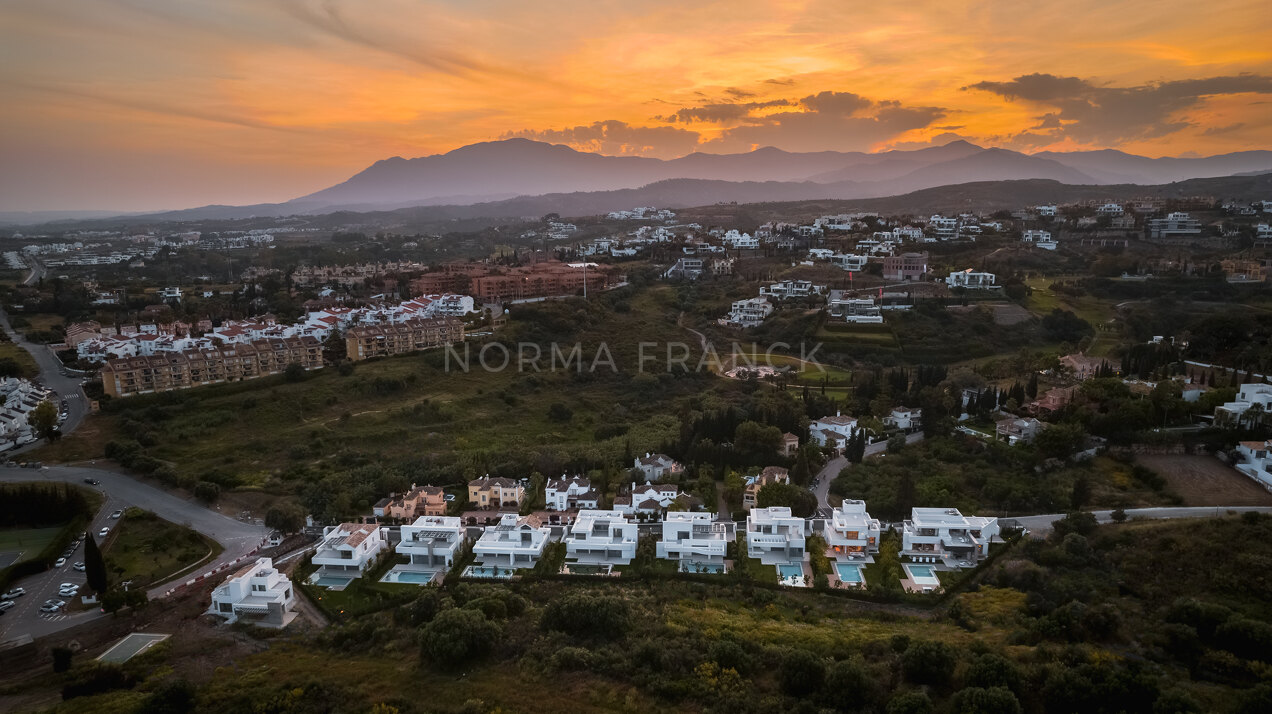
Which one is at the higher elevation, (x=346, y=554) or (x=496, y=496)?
(x=346, y=554)

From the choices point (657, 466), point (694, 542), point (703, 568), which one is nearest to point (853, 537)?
point (703, 568)

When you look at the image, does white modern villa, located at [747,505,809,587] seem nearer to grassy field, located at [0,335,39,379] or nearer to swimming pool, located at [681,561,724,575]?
swimming pool, located at [681,561,724,575]

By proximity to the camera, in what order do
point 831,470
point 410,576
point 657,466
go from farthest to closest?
point 831,470 → point 657,466 → point 410,576

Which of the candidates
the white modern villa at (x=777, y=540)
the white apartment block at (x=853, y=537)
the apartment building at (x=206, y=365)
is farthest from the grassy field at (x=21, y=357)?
the white apartment block at (x=853, y=537)

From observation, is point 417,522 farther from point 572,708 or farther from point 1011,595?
point 1011,595

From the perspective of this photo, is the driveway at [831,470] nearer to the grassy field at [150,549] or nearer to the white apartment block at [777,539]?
the white apartment block at [777,539]

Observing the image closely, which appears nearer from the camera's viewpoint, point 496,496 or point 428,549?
point 428,549

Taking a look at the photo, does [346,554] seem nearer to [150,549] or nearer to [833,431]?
[150,549]

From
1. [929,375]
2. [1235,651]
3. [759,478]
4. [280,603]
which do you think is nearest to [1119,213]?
[929,375]
